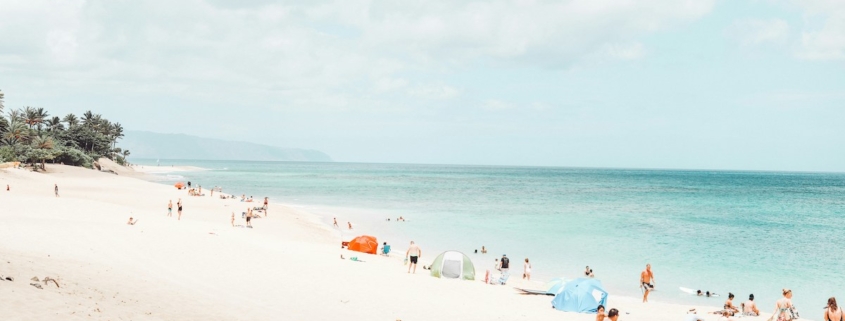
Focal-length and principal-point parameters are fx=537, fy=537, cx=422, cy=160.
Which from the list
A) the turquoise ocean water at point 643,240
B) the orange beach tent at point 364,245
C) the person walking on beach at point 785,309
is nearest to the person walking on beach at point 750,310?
the person walking on beach at point 785,309

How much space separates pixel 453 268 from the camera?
2177cm

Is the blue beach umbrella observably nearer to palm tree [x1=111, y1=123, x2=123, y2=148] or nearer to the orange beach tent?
the orange beach tent

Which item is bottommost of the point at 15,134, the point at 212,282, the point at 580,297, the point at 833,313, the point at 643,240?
the point at 643,240

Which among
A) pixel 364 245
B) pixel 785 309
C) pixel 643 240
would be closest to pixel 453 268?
pixel 364 245

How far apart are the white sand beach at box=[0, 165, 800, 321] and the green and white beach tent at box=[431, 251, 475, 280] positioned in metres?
0.66

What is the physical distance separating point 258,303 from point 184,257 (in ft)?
20.3

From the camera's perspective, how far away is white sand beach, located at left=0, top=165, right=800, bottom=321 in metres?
11.5

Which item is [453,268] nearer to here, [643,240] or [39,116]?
[643,240]

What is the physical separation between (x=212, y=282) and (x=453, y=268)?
376 inches

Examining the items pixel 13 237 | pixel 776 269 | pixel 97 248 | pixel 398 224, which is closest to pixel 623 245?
pixel 776 269

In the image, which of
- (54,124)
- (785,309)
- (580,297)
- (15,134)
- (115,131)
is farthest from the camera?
(115,131)

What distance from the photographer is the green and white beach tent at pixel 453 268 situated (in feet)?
71.2

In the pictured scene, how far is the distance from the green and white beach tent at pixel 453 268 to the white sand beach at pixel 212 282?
66 cm

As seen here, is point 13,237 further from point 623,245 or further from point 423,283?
point 623,245
